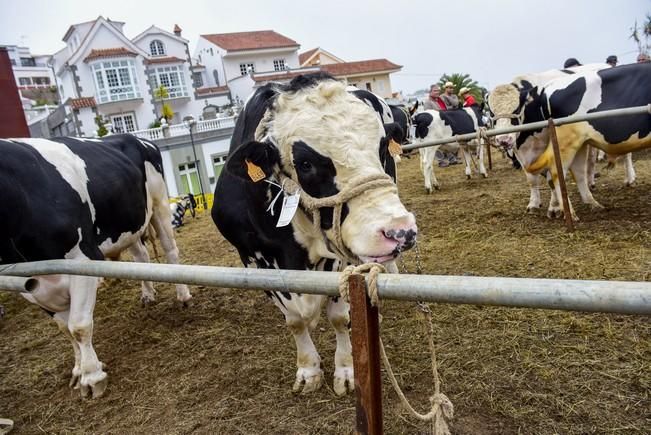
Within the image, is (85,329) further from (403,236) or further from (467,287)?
(467,287)

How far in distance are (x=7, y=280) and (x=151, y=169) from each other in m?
3.06

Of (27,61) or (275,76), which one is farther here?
(27,61)

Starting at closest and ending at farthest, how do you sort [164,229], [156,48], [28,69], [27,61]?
[164,229] → [156,48] → [28,69] → [27,61]

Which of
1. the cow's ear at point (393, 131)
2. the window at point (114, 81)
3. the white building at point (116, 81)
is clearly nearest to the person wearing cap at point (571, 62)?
the cow's ear at point (393, 131)

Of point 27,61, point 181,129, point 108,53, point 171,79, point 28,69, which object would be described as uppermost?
point 27,61

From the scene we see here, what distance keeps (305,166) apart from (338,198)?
0.87 feet

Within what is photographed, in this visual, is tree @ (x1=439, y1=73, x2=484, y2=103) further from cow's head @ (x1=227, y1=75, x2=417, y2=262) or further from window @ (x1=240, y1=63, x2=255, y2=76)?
cow's head @ (x1=227, y1=75, x2=417, y2=262)

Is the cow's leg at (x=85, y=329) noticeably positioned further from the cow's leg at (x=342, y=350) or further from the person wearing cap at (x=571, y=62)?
the person wearing cap at (x=571, y=62)

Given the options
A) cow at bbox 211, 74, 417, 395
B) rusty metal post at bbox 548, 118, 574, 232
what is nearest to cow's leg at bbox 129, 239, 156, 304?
cow at bbox 211, 74, 417, 395

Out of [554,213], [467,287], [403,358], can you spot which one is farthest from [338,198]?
[554,213]

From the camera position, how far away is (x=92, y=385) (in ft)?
9.82

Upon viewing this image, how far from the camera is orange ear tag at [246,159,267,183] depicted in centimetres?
221

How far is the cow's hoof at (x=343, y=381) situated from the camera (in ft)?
8.64

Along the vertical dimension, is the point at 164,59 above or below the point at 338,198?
above
